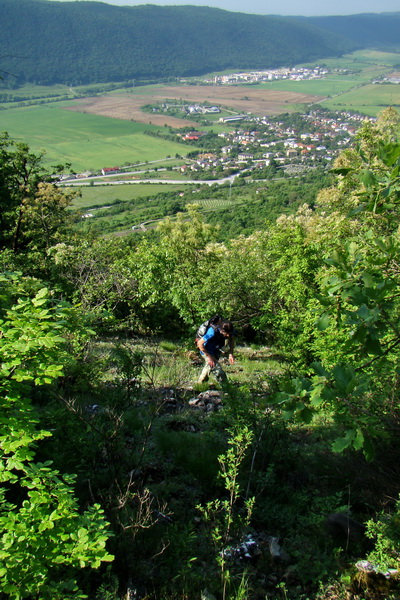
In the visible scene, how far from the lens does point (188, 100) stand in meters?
185

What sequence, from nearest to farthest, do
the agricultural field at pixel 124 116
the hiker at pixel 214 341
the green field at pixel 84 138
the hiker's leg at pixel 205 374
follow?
the hiker at pixel 214 341
the hiker's leg at pixel 205 374
the green field at pixel 84 138
the agricultural field at pixel 124 116

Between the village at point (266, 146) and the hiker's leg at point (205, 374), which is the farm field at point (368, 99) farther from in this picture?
the hiker's leg at point (205, 374)

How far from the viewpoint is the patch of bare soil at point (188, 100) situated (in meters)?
154

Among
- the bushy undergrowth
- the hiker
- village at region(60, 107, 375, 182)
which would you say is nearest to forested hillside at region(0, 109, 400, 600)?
the bushy undergrowth

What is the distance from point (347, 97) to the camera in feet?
541

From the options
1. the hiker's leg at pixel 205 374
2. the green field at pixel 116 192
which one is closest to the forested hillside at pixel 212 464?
the hiker's leg at pixel 205 374

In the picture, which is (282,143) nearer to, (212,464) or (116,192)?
(116,192)

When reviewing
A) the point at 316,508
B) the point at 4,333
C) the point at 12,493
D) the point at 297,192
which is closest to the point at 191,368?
the point at 316,508

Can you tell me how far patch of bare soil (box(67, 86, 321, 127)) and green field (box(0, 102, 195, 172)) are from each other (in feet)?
31.0

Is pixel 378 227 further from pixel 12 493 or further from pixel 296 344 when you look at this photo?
pixel 12 493

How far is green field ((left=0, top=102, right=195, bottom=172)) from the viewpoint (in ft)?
354

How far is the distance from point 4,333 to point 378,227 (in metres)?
9.60

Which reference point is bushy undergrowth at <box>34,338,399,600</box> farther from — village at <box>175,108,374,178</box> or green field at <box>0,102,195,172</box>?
green field at <box>0,102,195,172</box>

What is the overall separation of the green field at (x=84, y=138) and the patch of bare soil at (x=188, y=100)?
9.44m
